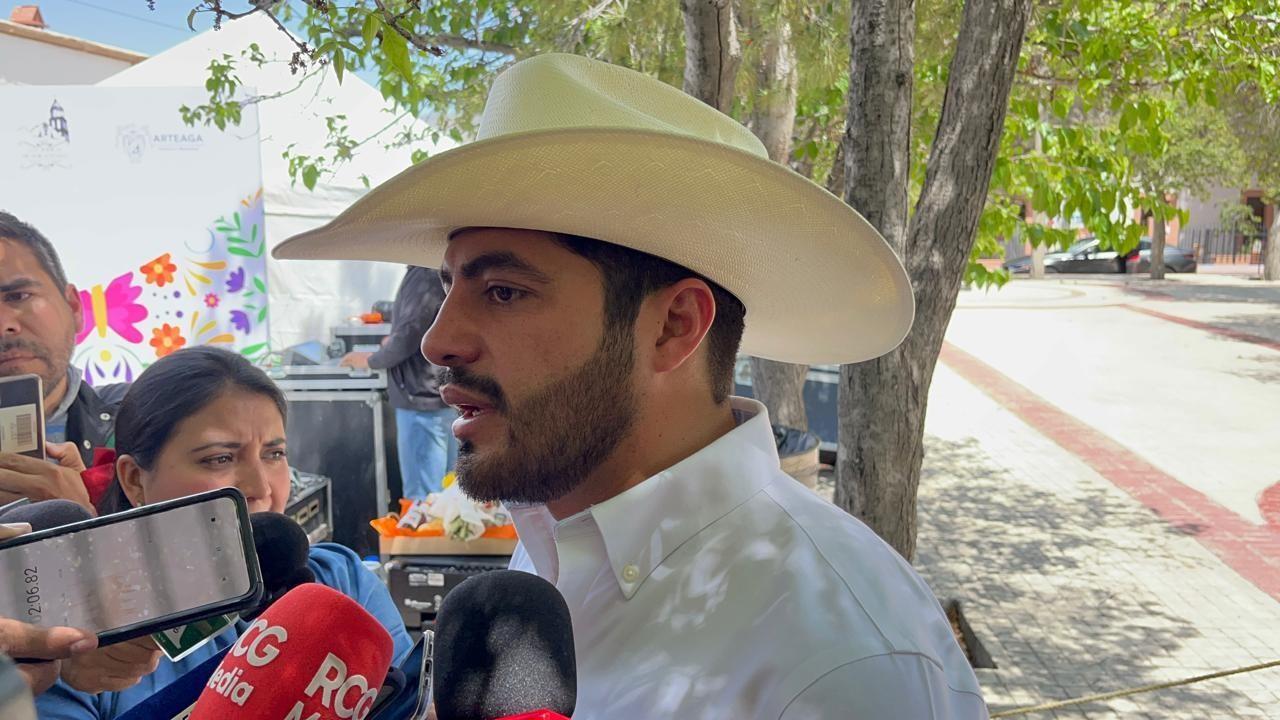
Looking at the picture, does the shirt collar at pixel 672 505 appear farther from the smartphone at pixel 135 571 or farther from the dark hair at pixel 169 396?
the dark hair at pixel 169 396

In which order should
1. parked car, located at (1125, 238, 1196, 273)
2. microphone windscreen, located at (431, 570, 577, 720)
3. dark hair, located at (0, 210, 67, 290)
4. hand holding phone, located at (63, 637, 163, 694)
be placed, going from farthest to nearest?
parked car, located at (1125, 238, 1196, 273) < dark hair, located at (0, 210, 67, 290) < hand holding phone, located at (63, 637, 163, 694) < microphone windscreen, located at (431, 570, 577, 720)

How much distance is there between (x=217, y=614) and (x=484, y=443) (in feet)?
1.59

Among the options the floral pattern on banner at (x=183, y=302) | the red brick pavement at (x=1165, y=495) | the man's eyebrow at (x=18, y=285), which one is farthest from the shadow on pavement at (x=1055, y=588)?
the floral pattern on banner at (x=183, y=302)

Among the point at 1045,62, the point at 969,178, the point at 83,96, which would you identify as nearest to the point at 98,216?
the point at 83,96

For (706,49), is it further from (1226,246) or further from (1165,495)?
(1226,246)

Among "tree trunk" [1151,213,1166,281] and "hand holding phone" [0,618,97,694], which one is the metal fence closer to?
"tree trunk" [1151,213,1166,281]

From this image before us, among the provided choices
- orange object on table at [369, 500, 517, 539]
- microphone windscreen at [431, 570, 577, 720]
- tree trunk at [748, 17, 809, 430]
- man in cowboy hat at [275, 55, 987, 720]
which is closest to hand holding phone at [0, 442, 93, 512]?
man in cowboy hat at [275, 55, 987, 720]

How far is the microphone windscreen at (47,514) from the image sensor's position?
1576 mm

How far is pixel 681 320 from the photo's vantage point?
1759 mm

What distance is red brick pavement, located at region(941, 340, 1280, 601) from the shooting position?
23.9ft

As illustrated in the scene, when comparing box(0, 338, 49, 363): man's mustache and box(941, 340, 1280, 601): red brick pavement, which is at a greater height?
box(0, 338, 49, 363): man's mustache

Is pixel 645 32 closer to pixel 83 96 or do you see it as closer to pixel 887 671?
pixel 83 96

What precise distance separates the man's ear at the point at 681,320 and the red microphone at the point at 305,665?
69 cm

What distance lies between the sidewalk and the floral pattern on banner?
4751 mm
